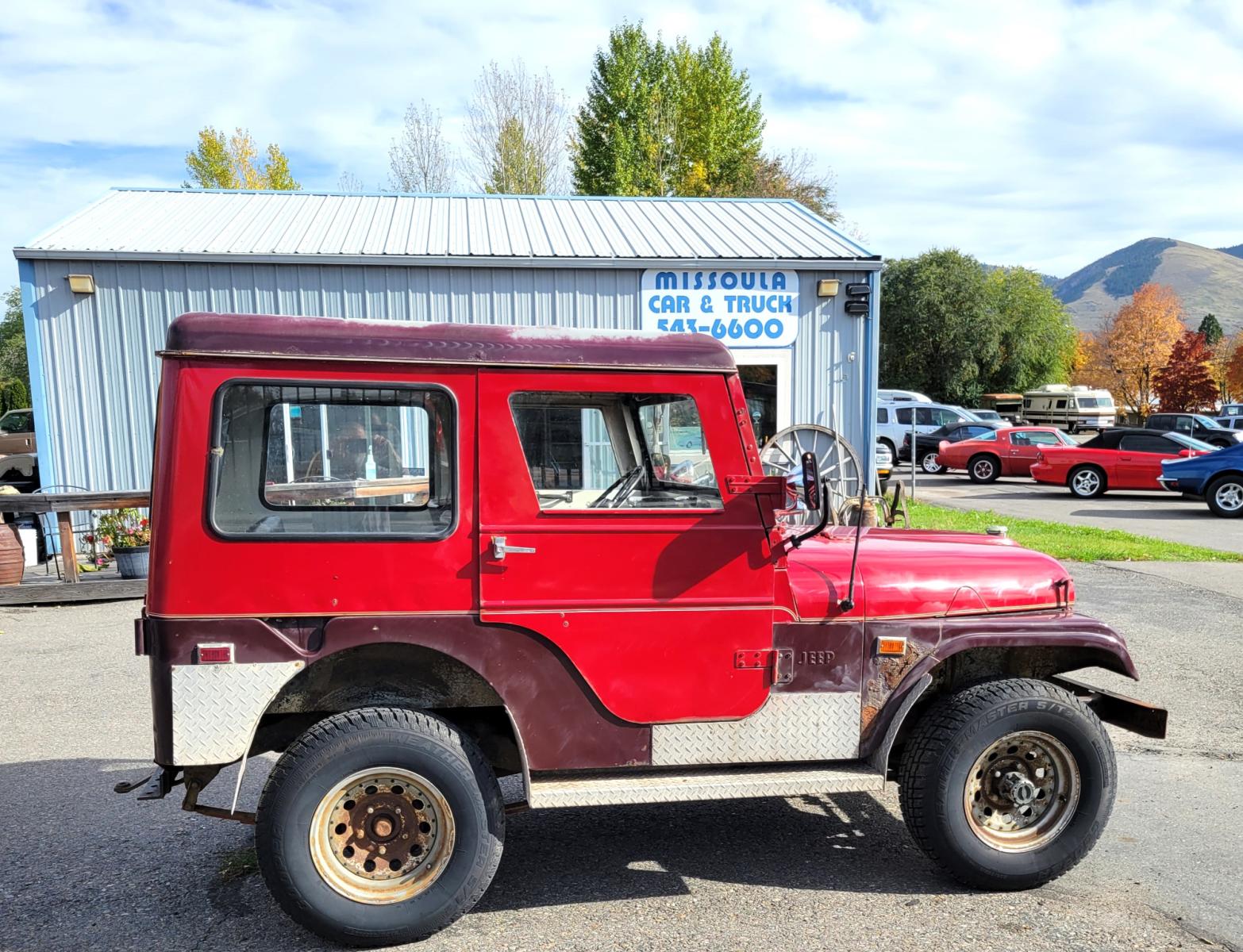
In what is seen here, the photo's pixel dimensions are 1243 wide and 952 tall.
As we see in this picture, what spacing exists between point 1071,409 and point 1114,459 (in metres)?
28.3

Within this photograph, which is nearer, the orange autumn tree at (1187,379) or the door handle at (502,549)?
the door handle at (502,549)

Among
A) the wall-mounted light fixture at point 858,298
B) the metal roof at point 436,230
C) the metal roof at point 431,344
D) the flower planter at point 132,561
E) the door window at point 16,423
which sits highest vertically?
the metal roof at point 436,230

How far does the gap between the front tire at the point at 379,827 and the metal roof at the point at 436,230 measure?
9.08m

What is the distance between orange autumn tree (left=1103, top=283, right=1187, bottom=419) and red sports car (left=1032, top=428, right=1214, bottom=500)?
1697 inches

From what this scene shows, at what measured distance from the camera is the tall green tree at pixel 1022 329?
1930 inches

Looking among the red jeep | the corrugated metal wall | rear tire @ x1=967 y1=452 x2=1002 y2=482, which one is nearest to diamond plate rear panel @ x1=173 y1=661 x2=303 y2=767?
the red jeep

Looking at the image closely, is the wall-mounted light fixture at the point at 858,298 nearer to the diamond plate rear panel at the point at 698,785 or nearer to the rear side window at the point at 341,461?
the diamond plate rear panel at the point at 698,785

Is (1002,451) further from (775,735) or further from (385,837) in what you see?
(385,837)

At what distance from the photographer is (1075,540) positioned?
12469 millimetres

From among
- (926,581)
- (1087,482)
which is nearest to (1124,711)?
(926,581)

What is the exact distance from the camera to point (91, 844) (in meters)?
4.01

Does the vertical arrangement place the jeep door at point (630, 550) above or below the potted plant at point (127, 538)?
above

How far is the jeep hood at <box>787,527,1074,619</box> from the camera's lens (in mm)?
3555

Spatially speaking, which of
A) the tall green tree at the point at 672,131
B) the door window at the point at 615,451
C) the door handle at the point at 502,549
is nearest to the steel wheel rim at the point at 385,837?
the door handle at the point at 502,549
